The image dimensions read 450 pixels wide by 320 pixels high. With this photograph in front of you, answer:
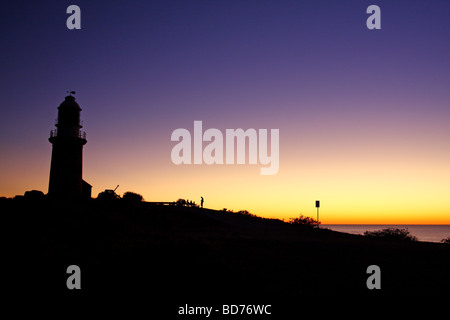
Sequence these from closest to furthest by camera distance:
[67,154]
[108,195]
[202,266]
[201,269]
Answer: [201,269]
[202,266]
[67,154]
[108,195]

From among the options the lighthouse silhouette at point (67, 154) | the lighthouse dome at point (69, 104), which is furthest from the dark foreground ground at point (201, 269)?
the lighthouse dome at point (69, 104)

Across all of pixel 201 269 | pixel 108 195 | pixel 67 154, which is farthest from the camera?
pixel 108 195

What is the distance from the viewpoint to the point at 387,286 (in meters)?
9.70

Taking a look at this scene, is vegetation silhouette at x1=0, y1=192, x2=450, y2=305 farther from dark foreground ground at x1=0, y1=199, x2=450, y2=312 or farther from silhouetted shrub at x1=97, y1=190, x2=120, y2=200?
silhouetted shrub at x1=97, y1=190, x2=120, y2=200

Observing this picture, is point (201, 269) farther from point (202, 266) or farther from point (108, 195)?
point (108, 195)

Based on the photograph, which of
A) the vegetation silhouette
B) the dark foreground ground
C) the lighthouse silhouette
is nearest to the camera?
the dark foreground ground

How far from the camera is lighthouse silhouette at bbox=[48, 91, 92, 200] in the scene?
113 feet

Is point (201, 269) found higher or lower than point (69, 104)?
lower

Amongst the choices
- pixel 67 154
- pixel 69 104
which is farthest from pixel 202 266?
pixel 69 104

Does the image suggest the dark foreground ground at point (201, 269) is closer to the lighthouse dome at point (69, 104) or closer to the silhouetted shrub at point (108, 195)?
the silhouetted shrub at point (108, 195)

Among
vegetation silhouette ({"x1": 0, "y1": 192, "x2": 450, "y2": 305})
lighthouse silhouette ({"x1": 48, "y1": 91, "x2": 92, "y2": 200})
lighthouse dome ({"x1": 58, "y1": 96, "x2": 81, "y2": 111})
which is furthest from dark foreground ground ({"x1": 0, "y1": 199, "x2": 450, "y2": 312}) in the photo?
lighthouse dome ({"x1": 58, "y1": 96, "x2": 81, "y2": 111})

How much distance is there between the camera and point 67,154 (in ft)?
115

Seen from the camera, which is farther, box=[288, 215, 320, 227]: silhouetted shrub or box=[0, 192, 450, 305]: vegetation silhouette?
box=[288, 215, 320, 227]: silhouetted shrub
